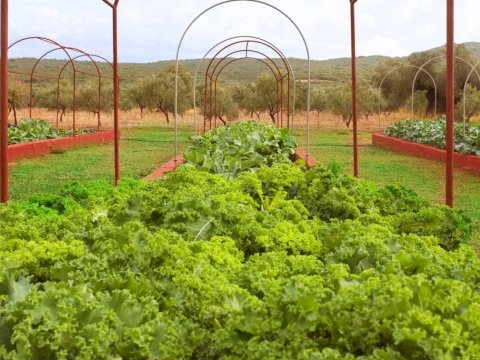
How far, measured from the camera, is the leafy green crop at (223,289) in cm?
241

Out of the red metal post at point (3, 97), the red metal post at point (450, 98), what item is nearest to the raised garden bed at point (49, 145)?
the red metal post at point (3, 97)

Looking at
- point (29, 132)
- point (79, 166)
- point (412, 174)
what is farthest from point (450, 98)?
point (29, 132)

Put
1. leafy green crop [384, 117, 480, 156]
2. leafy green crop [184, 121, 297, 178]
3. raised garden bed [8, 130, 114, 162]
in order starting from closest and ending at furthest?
leafy green crop [184, 121, 297, 178] < leafy green crop [384, 117, 480, 156] < raised garden bed [8, 130, 114, 162]

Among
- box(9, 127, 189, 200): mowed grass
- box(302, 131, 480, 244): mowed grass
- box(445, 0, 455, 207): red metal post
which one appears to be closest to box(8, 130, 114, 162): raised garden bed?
box(9, 127, 189, 200): mowed grass

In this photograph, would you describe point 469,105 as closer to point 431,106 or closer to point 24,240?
point 431,106

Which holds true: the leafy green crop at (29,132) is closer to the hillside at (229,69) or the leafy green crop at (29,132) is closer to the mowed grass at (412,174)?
the mowed grass at (412,174)

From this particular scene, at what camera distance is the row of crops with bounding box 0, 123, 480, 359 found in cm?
242

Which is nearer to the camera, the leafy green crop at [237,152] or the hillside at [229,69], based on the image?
the leafy green crop at [237,152]

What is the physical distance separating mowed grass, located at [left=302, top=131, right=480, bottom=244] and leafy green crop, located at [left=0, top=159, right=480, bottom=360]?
4196 millimetres

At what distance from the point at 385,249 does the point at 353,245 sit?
0.73 feet

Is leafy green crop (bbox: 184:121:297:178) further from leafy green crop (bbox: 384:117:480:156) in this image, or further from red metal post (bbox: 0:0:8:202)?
leafy green crop (bbox: 384:117:480:156)

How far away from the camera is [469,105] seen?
33.6 m

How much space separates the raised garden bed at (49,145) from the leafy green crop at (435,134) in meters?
9.84

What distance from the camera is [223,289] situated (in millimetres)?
2934
